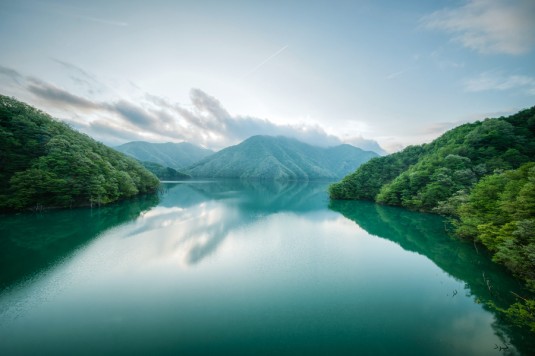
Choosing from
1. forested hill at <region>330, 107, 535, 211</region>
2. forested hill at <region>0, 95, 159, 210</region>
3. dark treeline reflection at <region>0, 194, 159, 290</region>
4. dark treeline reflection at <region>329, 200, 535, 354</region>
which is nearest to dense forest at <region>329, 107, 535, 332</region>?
forested hill at <region>330, 107, 535, 211</region>

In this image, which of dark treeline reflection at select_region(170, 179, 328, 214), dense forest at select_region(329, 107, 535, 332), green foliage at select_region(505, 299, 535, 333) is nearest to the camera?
green foliage at select_region(505, 299, 535, 333)

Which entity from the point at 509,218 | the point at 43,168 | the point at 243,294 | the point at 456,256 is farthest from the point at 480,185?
the point at 43,168

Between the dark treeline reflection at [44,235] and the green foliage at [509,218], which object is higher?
the green foliage at [509,218]

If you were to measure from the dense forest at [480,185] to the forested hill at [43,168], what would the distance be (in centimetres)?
6583

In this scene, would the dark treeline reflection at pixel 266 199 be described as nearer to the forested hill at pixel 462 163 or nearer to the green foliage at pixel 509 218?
the forested hill at pixel 462 163

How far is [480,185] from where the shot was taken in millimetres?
27531

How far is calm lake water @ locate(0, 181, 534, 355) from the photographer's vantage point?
11.4m

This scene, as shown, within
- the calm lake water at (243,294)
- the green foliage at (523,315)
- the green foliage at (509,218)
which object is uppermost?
the green foliage at (509,218)

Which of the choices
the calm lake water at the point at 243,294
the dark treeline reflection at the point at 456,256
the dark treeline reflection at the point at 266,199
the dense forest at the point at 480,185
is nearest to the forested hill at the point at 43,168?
the calm lake water at the point at 243,294

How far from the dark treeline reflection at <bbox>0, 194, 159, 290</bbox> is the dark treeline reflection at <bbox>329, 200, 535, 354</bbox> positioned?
115ft

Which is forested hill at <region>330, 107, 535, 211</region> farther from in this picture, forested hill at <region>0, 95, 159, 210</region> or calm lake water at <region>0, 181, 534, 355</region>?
forested hill at <region>0, 95, 159, 210</region>

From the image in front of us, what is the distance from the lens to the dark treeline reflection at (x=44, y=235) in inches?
795

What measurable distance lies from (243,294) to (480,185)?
3153 cm

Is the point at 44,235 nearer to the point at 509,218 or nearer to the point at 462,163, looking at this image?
the point at 509,218
